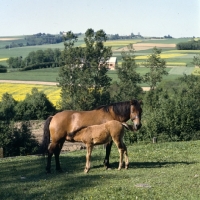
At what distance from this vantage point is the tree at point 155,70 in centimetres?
7000

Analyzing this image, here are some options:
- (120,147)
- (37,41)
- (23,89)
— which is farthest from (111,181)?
(37,41)

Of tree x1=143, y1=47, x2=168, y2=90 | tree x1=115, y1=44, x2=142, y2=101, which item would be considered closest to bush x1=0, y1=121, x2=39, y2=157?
tree x1=115, y1=44, x2=142, y2=101

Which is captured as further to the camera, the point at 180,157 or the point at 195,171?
the point at 180,157

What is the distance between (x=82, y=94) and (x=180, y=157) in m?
45.9

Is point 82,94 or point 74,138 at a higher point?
point 74,138

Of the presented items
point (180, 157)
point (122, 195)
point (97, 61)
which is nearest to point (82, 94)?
point (97, 61)

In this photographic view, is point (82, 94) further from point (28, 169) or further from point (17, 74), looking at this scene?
point (28, 169)

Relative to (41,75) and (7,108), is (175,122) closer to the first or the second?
(7,108)

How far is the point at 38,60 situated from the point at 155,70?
42.8m

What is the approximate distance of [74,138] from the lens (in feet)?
45.2

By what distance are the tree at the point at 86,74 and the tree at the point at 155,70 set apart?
8.65 meters

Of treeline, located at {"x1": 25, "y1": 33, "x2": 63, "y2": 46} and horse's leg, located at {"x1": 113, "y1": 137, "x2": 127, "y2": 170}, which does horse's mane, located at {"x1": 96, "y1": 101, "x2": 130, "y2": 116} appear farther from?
treeline, located at {"x1": 25, "y1": 33, "x2": 63, "y2": 46}

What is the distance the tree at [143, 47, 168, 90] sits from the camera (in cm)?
7000

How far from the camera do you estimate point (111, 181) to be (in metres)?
11.8
